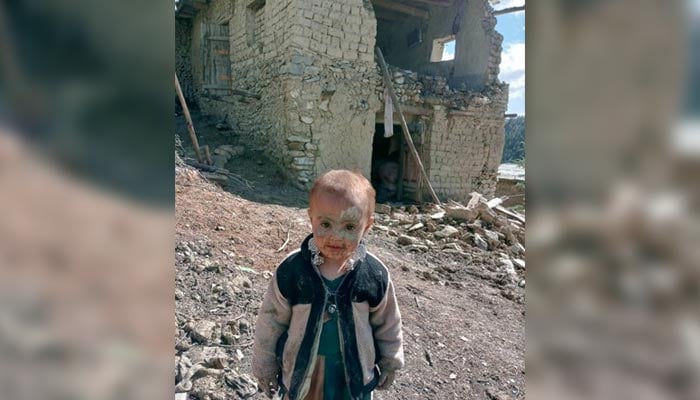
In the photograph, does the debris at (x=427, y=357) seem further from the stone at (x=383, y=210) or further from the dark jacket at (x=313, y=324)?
the stone at (x=383, y=210)

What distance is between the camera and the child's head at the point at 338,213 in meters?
1.20

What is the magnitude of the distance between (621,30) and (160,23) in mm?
482

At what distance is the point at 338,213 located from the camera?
120 cm

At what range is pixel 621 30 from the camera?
38cm

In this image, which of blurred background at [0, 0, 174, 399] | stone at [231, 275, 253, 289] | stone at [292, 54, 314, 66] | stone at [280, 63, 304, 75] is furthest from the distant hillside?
blurred background at [0, 0, 174, 399]

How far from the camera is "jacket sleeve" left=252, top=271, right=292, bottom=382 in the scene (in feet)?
4.44

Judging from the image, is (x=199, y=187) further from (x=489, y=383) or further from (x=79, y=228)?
(x=79, y=228)

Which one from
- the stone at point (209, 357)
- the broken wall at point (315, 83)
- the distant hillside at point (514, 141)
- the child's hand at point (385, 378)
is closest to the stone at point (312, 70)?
the broken wall at point (315, 83)

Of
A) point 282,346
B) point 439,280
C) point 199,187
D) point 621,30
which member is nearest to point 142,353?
point 621,30

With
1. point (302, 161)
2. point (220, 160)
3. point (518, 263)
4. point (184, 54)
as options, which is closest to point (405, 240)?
point (518, 263)

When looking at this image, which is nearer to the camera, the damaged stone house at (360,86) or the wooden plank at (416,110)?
the damaged stone house at (360,86)

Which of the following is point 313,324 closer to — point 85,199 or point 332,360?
point 332,360

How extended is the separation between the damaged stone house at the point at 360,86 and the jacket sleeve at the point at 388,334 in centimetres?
594

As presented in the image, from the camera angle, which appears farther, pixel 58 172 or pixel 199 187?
pixel 199 187
